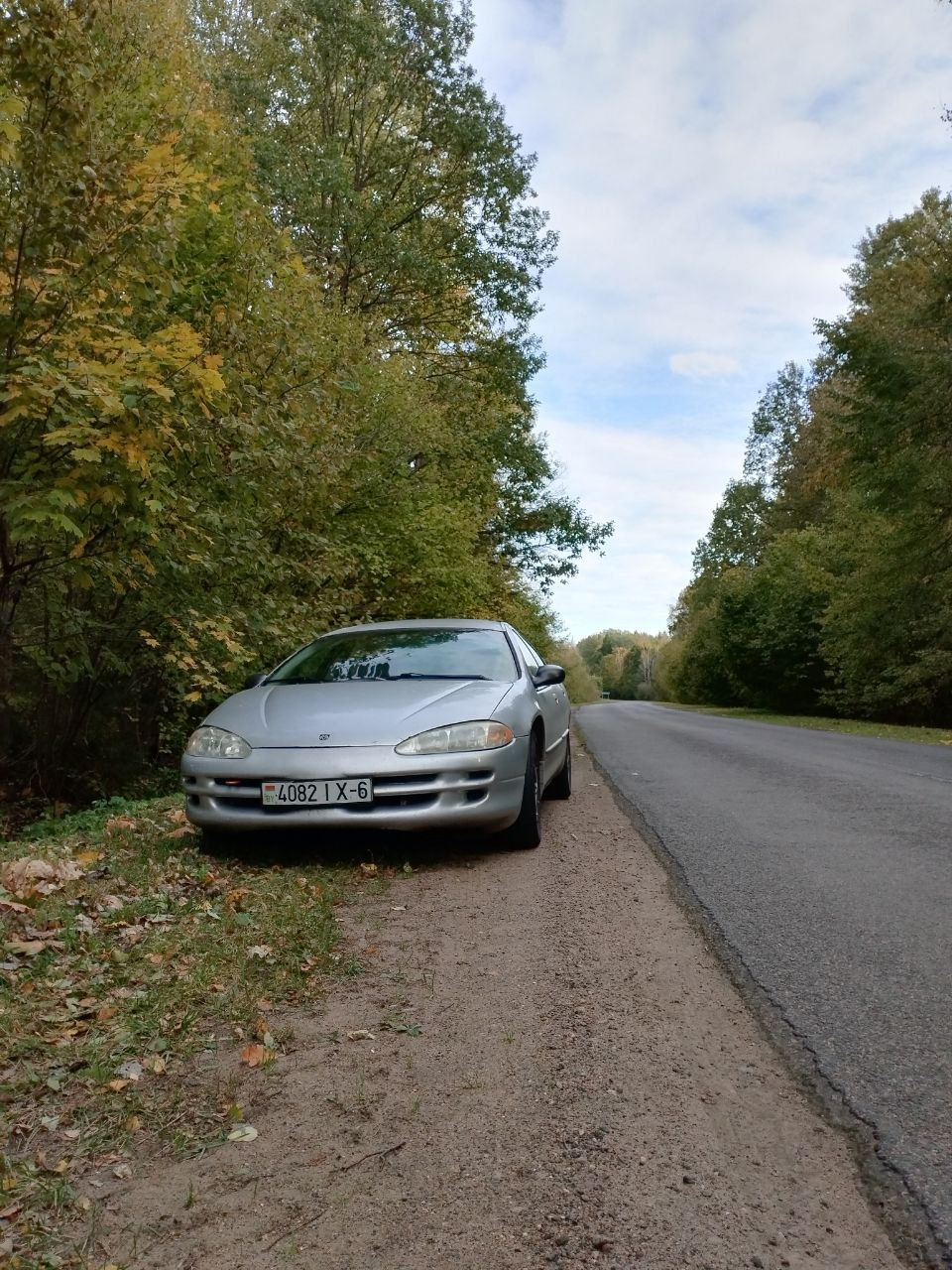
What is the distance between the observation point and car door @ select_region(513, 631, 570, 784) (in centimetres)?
661

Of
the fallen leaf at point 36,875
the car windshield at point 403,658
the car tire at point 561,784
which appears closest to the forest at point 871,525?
the car tire at point 561,784

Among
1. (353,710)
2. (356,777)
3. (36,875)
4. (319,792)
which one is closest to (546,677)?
(353,710)

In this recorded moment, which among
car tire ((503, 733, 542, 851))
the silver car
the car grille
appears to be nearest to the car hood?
the silver car

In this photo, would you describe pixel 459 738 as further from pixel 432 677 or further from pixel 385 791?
pixel 432 677

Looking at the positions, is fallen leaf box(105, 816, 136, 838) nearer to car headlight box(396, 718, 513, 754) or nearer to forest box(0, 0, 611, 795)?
forest box(0, 0, 611, 795)

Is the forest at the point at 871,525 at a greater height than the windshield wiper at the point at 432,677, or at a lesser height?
greater

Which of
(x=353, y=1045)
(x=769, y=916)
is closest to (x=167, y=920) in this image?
(x=353, y=1045)

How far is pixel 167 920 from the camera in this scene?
13.6 ft

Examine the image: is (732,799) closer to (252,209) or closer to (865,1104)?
(865,1104)

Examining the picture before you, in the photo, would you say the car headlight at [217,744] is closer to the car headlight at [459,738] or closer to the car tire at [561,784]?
the car headlight at [459,738]

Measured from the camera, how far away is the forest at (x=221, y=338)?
5.72m

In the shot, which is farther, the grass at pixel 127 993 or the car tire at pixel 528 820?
the car tire at pixel 528 820

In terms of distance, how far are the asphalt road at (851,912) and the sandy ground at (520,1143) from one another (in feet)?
0.64

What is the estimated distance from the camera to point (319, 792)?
4.90 m
